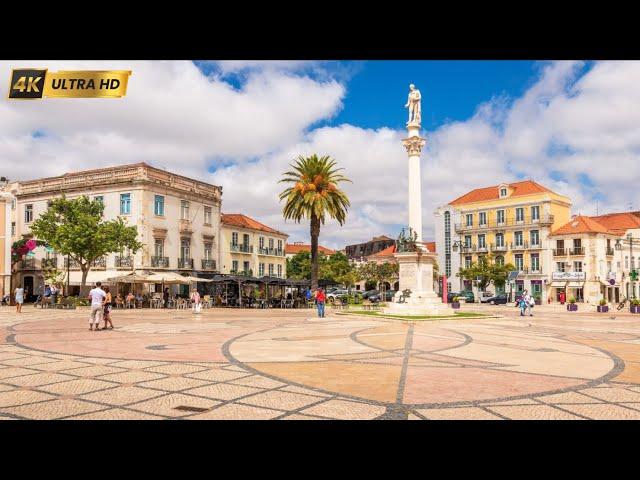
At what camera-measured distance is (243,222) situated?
198ft

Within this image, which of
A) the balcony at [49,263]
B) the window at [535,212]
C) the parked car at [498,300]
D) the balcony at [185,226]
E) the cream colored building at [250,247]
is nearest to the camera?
the balcony at [49,263]

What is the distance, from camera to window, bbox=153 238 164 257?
44691 millimetres

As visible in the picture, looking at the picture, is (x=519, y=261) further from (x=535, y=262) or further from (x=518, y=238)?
(x=518, y=238)

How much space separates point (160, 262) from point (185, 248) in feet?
12.4

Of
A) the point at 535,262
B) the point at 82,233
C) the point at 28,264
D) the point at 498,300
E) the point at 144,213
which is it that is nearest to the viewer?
the point at 82,233

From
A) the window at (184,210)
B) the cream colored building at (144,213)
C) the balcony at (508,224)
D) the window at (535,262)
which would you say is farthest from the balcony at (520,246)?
the window at (184,210)

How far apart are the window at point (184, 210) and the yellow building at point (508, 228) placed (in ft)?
97.7

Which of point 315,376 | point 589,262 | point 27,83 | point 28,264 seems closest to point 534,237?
point 589,262

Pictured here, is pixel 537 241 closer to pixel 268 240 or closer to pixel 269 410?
pixel 268 240

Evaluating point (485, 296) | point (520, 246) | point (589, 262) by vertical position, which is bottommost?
point (485, 296)

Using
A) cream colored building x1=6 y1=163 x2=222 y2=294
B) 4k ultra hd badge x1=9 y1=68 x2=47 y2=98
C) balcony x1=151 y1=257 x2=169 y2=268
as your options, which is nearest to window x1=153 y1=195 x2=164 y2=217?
cream colored building x1=6 y1=163 x2=222 y2=294

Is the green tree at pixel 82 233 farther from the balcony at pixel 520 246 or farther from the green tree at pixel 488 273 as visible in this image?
the balcony at pixel 520 246

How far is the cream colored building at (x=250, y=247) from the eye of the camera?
180 ft

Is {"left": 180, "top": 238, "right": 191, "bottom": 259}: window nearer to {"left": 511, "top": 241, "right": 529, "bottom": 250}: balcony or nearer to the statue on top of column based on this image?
the statue on top of column
